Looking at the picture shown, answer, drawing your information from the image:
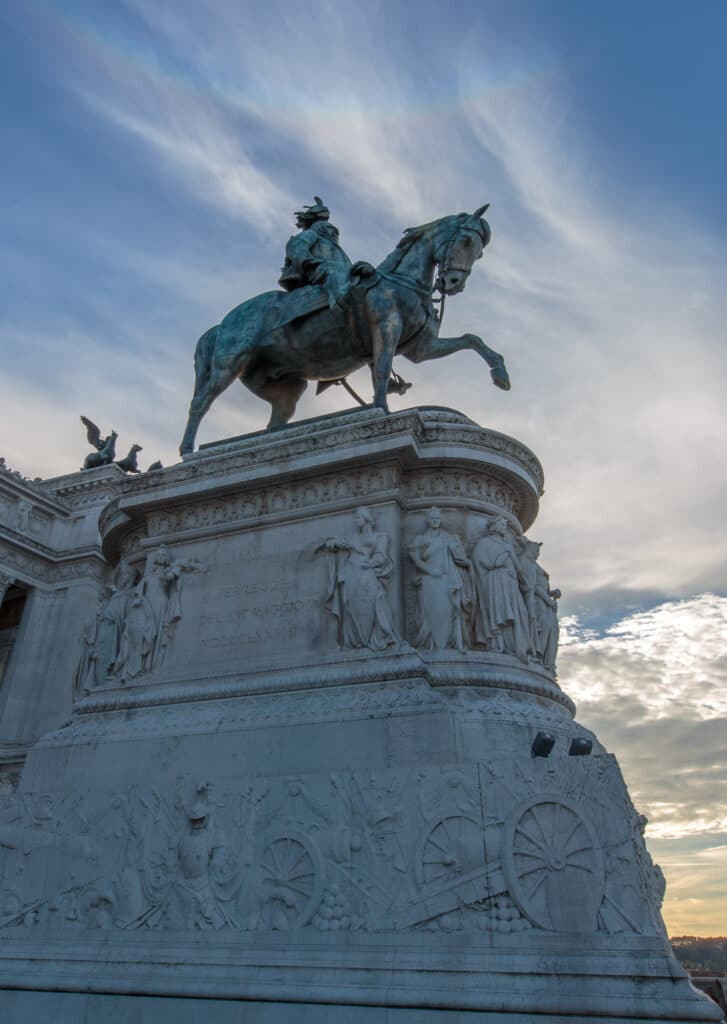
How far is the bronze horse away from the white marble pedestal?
183cm

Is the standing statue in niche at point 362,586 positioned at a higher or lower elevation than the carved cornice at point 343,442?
lower

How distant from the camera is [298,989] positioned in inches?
313

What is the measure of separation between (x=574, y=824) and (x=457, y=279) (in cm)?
951

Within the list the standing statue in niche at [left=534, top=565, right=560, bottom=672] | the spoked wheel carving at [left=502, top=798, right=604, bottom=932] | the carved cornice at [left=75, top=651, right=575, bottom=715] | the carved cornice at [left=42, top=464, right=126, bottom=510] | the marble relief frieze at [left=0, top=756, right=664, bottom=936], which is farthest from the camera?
the carved cornice at [left=42, top=464, right=126, bottom=510]

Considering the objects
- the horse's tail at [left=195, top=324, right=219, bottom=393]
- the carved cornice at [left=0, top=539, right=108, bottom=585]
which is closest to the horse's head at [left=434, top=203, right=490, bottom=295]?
the horse's tail at [left=195, top=324, right=219, bottom=393]

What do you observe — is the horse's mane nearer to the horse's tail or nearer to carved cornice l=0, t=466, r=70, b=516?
the horse's tail

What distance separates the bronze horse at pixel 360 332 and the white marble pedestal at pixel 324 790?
6.00 feet

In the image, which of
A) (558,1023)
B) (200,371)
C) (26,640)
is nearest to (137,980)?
(558,1023)

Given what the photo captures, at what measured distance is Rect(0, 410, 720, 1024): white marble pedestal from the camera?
7.75m

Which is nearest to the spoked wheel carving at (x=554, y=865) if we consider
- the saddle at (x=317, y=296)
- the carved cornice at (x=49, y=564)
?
the saddle at (x=317, y=296)

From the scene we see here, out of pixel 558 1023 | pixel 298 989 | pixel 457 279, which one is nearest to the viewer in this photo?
pixel 558 1023

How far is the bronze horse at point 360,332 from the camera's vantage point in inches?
557

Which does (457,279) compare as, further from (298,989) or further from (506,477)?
(298,989)

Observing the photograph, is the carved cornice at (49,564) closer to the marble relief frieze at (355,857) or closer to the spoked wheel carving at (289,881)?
the marble relief frieze at (355,857)
